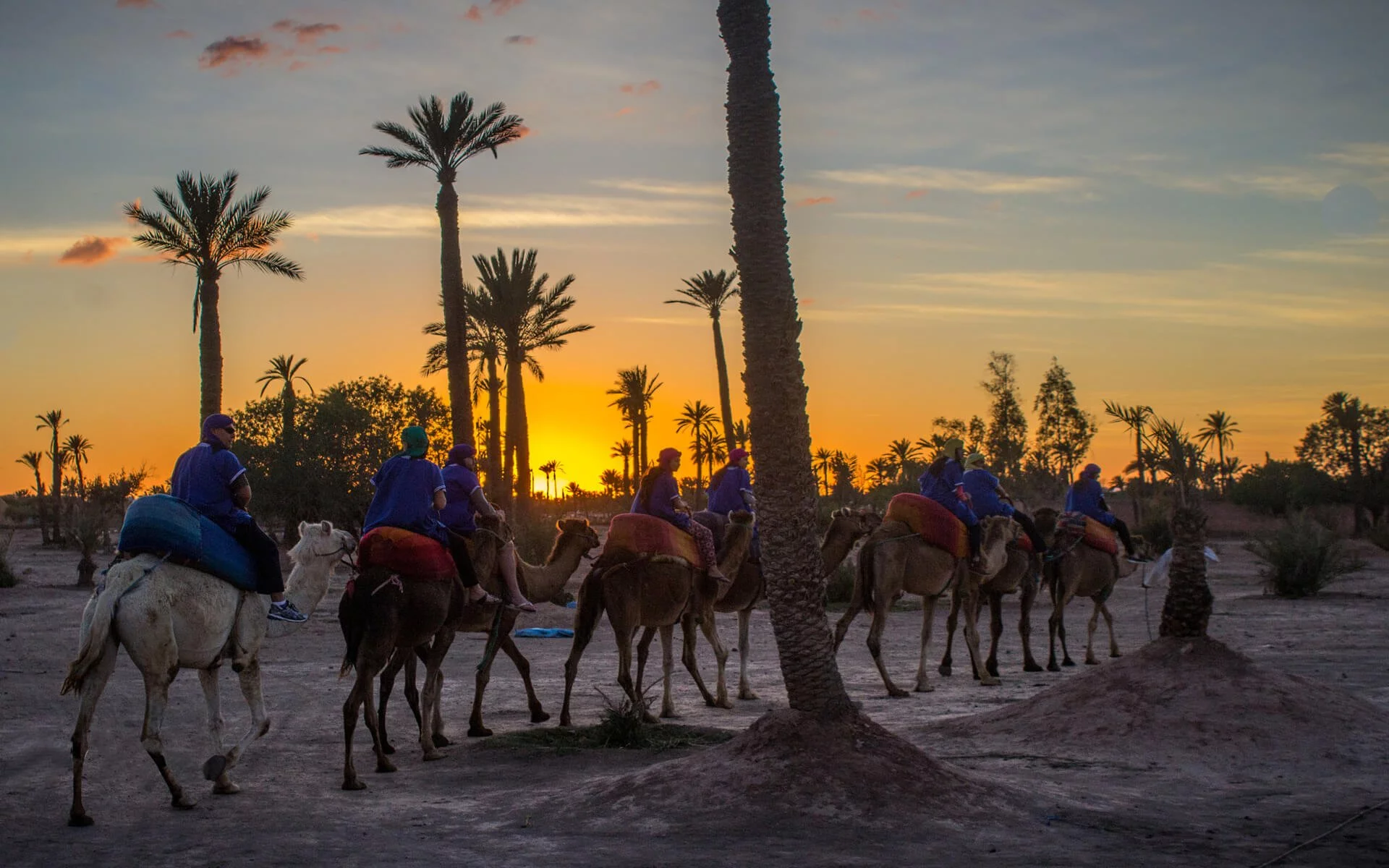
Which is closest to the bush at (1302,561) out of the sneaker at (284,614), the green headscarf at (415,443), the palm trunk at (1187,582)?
the palm trunk at (1187,582)

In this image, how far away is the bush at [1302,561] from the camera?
2684 cm

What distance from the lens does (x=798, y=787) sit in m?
8.35

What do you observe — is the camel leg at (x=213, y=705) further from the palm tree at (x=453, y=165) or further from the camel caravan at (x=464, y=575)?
the palm tree at (x=453, y=165)

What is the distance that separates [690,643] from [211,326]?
20.8 m

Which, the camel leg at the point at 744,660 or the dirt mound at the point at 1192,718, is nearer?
the dirt mound at the point at 1192,718

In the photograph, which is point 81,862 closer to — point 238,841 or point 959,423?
point 238,841

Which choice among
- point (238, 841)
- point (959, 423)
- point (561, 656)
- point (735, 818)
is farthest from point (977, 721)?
point (959, 423)

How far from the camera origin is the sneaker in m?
10.3

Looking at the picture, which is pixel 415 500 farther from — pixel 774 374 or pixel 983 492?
pixel 983 492

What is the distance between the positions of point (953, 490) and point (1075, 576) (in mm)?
3247

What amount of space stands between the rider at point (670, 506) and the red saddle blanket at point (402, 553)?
3662 mm

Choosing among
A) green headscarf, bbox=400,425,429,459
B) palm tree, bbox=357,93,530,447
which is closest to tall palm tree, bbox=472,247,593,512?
palm tree, bbox=357,93,530,447

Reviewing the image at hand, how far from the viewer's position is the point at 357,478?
1587 inches

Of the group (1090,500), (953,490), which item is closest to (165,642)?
(953,490)
